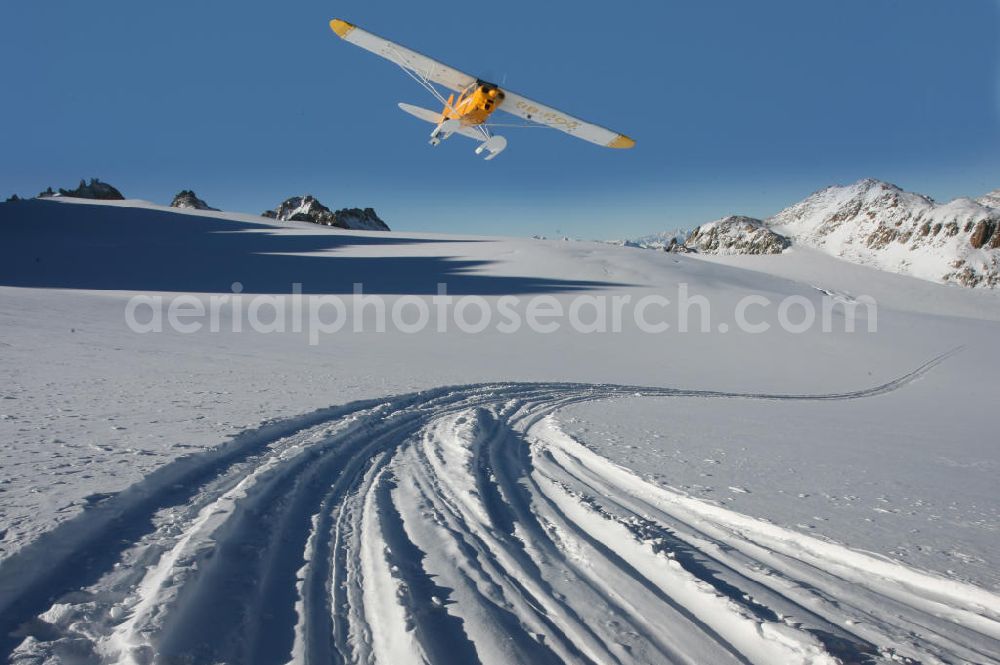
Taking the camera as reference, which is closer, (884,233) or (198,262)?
(198,262)

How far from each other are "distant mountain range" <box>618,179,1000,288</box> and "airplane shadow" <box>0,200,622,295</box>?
2791 inches

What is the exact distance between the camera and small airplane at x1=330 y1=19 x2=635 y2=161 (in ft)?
57.0

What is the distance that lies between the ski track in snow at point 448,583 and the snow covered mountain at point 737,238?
432 ft

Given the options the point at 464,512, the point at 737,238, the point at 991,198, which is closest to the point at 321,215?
the point at 464,512

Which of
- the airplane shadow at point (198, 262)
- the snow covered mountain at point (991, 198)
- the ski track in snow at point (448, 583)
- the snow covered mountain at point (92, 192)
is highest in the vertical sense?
the snow covered mountain at point (991, 198)

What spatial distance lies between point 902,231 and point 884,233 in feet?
11.4

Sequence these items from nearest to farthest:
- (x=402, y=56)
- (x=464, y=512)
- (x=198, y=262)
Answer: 1. (x=464, y=512)
2. (x=402, y=56)
3. (x=198, y=262)

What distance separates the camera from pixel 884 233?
12712cm

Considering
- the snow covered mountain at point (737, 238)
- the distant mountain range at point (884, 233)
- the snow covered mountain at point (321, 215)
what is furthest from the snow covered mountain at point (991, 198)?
the snow covered mountain at point (321, 215)

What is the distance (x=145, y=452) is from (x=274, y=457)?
107 centimetres

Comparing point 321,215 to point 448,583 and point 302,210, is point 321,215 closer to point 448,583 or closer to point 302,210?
point 302,210

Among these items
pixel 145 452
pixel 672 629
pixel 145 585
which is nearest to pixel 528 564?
pixel 672 629

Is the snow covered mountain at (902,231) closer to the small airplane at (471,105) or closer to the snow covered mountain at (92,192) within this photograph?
the small airplane at (471,105)

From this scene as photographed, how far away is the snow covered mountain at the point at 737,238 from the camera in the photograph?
128250 millimetres
